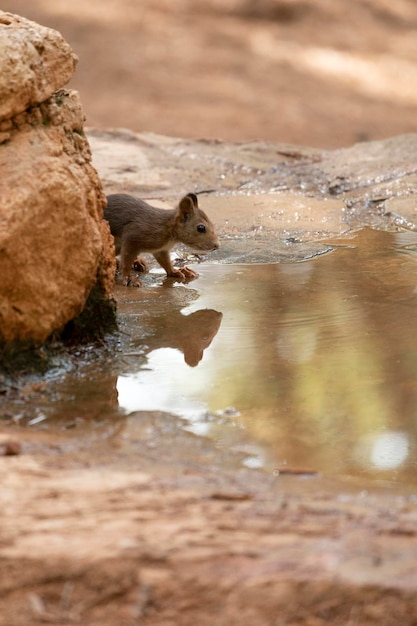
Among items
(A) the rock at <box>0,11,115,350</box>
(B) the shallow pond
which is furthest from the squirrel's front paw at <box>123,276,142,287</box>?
(A) the rock at <box>0,11,115,350</box>

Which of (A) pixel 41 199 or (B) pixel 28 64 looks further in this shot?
(B) pixel 28 64

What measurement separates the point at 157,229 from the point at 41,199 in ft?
9.62

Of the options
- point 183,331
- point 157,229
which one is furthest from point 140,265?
point 183,331

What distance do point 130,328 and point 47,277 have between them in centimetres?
102

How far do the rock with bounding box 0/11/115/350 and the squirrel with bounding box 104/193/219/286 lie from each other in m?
2.15

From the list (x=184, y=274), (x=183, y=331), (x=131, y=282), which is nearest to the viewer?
(x=183, y=331)

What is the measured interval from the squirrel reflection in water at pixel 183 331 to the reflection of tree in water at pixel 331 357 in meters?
0.30

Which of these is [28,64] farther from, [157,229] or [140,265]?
[140,265]

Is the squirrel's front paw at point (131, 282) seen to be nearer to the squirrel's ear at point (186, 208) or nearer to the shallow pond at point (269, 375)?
the shallow pond at point (269, 375)

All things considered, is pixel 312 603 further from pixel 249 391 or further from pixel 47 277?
pixel 47 277

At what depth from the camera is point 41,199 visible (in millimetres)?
5359

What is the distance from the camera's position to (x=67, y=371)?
5473 mm

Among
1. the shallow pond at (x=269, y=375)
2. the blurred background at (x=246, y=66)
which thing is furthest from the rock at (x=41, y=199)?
the blurred background at (x=246, y=66)

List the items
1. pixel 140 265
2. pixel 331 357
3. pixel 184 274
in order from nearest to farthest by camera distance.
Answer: pixel 331 357 → pixel 184 274 → pixel 140 265
